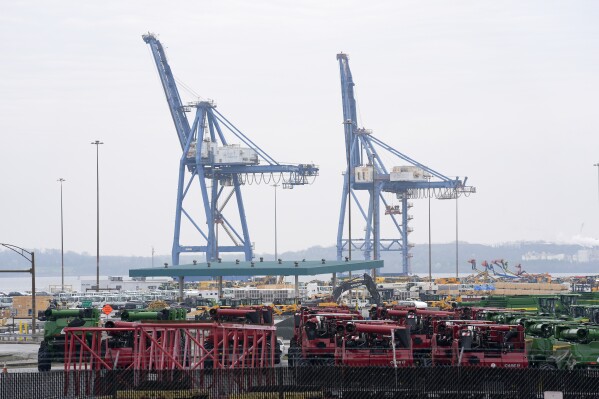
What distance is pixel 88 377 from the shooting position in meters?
29.6

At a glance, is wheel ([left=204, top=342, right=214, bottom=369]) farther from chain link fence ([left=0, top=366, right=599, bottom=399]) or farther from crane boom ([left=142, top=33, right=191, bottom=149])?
crane boom ([left=142, top=33, right=191, bottom=149])

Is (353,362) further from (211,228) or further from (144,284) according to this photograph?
(144,284)

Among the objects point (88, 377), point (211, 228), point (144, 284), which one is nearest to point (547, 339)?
point (88, 377)

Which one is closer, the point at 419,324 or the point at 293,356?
the point at 293,356

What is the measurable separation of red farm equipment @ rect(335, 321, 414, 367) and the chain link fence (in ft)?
19.9

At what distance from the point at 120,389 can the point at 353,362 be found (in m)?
8.60

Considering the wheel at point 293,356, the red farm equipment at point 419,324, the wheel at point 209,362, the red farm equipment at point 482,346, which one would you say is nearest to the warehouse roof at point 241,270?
the red farm equipment at point 419,324

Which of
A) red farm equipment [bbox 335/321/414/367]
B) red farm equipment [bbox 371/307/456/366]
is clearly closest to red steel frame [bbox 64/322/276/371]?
red farm equipment [bbox 335/321/414/367]

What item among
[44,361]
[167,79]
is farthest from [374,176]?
[44,361]

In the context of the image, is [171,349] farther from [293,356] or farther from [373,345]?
[373,345]

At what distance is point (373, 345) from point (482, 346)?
311 cm

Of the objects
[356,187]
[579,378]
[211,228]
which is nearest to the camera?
[579,378]

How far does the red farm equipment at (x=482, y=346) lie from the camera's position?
112 feet

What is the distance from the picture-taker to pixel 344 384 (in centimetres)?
2733
